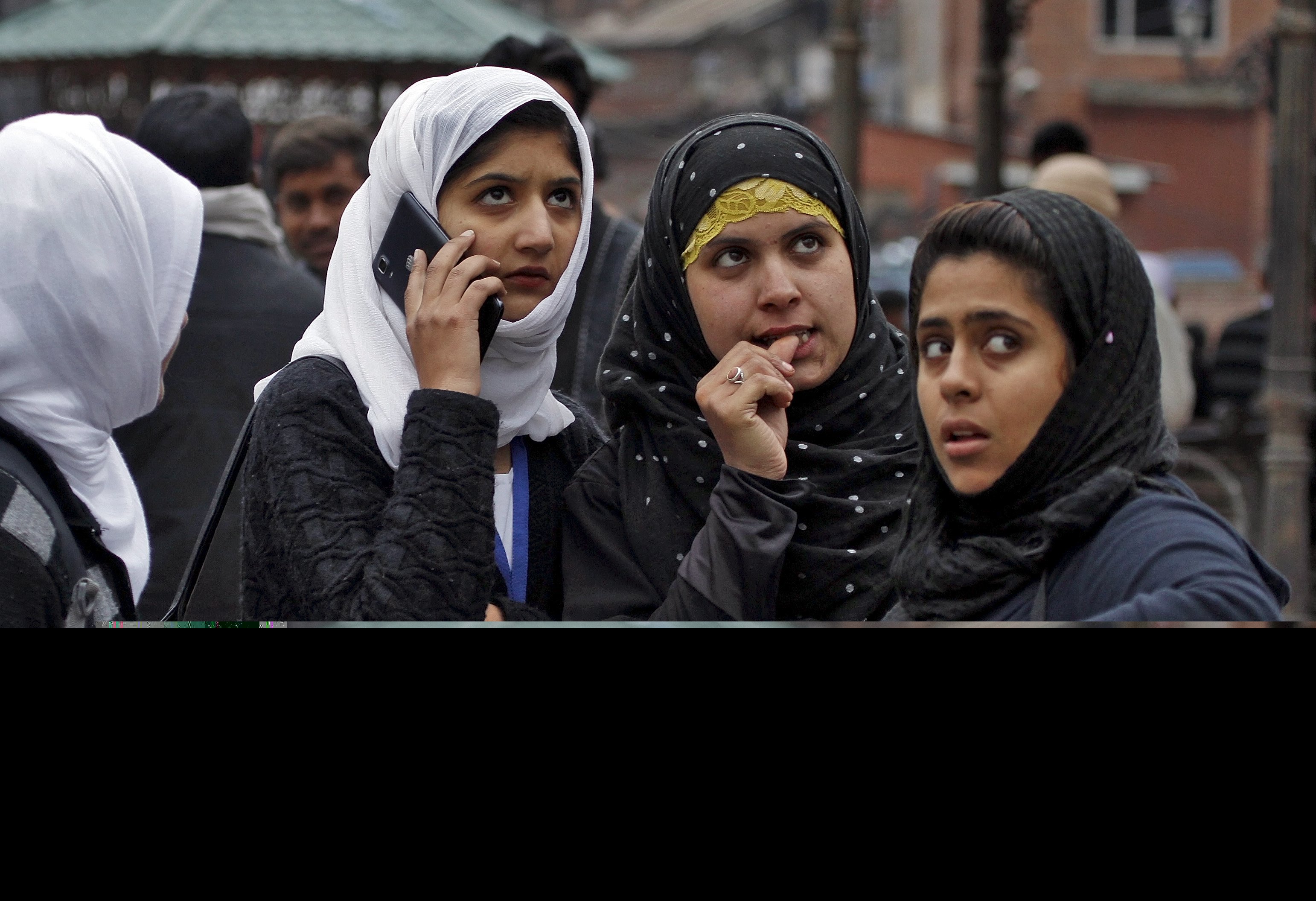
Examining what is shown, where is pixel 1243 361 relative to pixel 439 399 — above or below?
below

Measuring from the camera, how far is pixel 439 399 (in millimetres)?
1513

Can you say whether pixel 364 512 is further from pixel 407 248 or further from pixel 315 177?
pixel 315 177

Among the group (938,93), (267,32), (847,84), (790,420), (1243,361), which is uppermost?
(938,93)

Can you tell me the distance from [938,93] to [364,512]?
24893mm

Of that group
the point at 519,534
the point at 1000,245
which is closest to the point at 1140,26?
the point at 519,534

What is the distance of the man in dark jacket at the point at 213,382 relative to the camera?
6.07 ft

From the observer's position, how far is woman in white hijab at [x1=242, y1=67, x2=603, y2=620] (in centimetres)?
149

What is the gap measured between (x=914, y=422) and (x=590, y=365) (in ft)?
3.93

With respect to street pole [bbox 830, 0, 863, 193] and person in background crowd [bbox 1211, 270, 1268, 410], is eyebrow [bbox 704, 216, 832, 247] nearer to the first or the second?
street pole [bbox 830, 0, 863, 193]

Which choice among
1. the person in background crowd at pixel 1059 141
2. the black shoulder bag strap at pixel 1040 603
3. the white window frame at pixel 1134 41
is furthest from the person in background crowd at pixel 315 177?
the white window frame at pixel 1134 41

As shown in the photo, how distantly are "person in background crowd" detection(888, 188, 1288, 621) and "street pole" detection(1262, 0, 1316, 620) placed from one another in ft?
14.6
